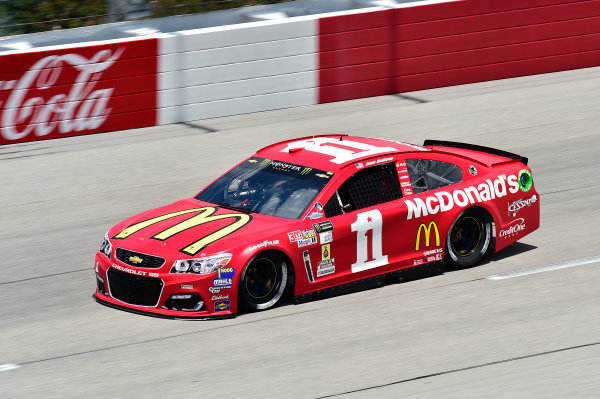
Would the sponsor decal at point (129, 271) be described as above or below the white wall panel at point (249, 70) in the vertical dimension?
below

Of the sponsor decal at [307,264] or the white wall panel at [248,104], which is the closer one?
the sponsor decal at [307,264]

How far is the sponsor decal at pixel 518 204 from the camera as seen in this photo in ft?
33.5

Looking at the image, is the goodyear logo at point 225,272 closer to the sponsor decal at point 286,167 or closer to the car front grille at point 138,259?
the car front grille at point 138,259

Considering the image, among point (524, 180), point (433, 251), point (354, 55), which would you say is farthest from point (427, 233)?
point (354, 55)

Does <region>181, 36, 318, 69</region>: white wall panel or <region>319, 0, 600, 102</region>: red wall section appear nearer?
<region>181, 36, 318, 69</region>: white wall panel

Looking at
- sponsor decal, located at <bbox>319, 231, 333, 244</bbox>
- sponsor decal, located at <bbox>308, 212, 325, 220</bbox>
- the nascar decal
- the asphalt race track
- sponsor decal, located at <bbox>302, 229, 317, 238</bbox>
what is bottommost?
the asphalt race track

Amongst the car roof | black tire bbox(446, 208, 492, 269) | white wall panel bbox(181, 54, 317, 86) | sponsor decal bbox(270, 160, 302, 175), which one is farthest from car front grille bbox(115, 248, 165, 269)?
white wall panel bbox(181, 54, 317, 86)

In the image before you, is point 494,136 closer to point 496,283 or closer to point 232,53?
point 232,53

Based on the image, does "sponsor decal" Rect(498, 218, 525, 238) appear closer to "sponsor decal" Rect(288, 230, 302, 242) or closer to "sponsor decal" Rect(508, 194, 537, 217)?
"sponsor decal" Rect(508, 194, 537, 217)

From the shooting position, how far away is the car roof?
30.9 feet

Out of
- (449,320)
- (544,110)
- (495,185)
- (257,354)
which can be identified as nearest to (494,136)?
(544,110)

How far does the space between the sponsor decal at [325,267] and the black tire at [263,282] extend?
33cm

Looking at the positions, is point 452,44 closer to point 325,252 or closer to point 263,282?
point 325,252

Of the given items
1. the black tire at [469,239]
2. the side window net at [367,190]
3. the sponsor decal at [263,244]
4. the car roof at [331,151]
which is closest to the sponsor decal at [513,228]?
the black tire at [469,239]
